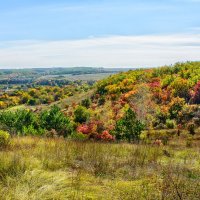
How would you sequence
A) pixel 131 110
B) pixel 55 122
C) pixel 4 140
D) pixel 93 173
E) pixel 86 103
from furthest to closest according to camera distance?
pixel 86 103 → pixel 55 122 → pixel 131 110 → pixel 4 140 → pixel 93 173

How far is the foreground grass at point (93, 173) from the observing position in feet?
19.0

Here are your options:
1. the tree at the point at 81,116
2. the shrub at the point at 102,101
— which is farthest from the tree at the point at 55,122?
the shrub at the point at 102,101

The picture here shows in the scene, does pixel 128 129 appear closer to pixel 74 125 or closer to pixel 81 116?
pixel 74 125

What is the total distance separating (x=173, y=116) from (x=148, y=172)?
138 ft

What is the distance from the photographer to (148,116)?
51594 millimetres

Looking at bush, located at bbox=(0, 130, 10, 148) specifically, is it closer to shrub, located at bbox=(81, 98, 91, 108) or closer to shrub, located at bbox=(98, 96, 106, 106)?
shrub, located at bbox=(98, 96, 106, 106)

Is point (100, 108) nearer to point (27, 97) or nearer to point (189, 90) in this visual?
point (189, 90)

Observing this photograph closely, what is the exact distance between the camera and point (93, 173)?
25.0 ft

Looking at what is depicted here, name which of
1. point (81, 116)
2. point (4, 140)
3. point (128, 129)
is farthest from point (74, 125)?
point (4, 140)

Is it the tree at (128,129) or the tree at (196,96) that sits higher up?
the tree at (196,96)

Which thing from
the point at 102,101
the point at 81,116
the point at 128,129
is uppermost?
the point at 128,129

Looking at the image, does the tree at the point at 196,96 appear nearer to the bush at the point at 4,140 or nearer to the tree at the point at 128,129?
the tree at the point at 128,129

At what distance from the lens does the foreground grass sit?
19.0 ft

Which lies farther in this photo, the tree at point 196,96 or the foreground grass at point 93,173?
the tree at point 196,96
